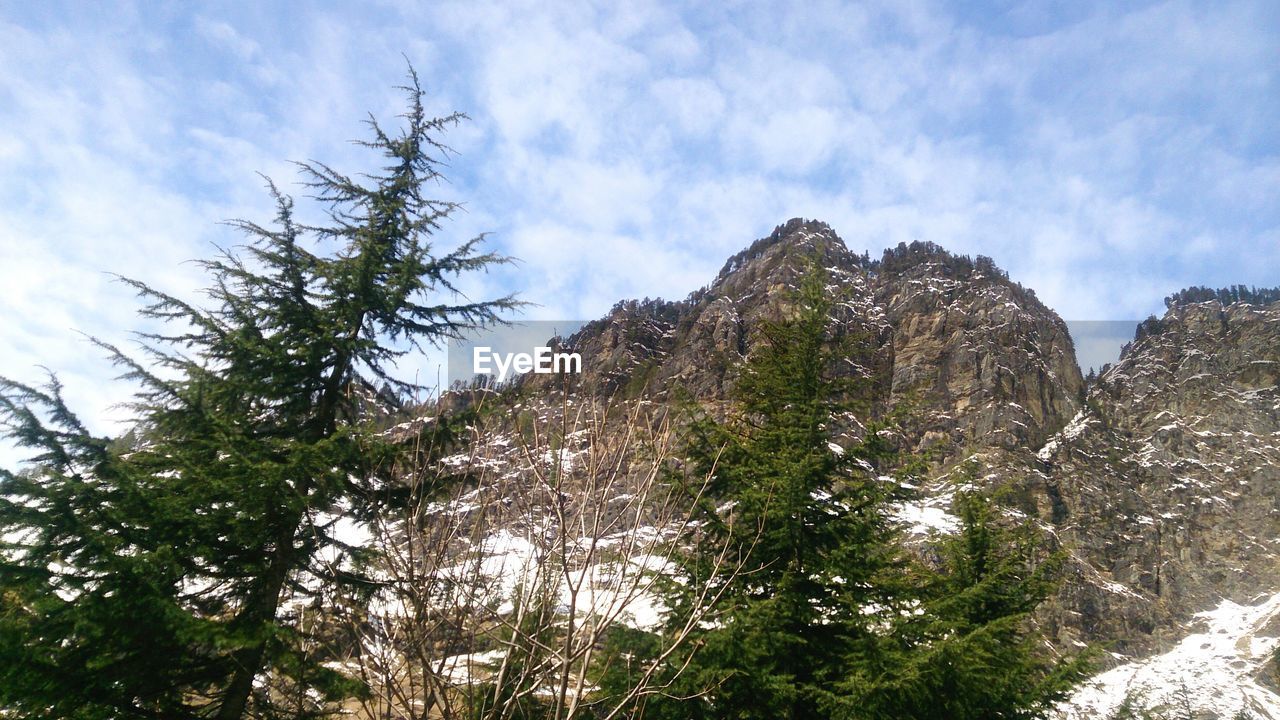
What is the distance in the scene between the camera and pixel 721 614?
6871 millimetres

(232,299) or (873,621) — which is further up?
(232,299)

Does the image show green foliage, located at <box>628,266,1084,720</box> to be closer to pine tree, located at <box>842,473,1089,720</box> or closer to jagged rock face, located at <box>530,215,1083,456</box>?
pine tree, located at <box>842,473,1089,720</box>

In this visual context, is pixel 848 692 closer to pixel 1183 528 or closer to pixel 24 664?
pixel 24 664

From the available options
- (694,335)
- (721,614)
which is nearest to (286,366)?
(721,614)

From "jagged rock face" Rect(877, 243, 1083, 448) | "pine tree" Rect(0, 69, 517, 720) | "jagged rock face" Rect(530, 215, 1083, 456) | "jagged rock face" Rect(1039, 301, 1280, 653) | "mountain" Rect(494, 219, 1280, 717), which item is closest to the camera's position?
"pine tree" Rect(0, 69, 517, 720)

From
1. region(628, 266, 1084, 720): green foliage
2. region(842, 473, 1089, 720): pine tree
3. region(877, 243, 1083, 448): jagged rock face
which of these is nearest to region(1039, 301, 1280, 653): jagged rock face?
region(877, 243, 1083, 448): jagged rock face

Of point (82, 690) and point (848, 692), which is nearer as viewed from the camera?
point (82, 690)

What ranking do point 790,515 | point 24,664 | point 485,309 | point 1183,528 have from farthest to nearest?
point 1183,528 < point 485,309 < point 790,515 < point 24,664

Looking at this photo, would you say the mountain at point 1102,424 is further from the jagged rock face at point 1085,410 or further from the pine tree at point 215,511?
the pine tree at point 215,511

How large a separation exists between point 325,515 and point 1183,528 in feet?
421

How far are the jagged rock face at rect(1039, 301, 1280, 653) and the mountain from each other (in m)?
0.25

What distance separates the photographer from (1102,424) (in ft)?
351

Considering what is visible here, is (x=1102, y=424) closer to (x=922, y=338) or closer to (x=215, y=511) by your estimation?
(x=922, y=338)

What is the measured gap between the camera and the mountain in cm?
8650
